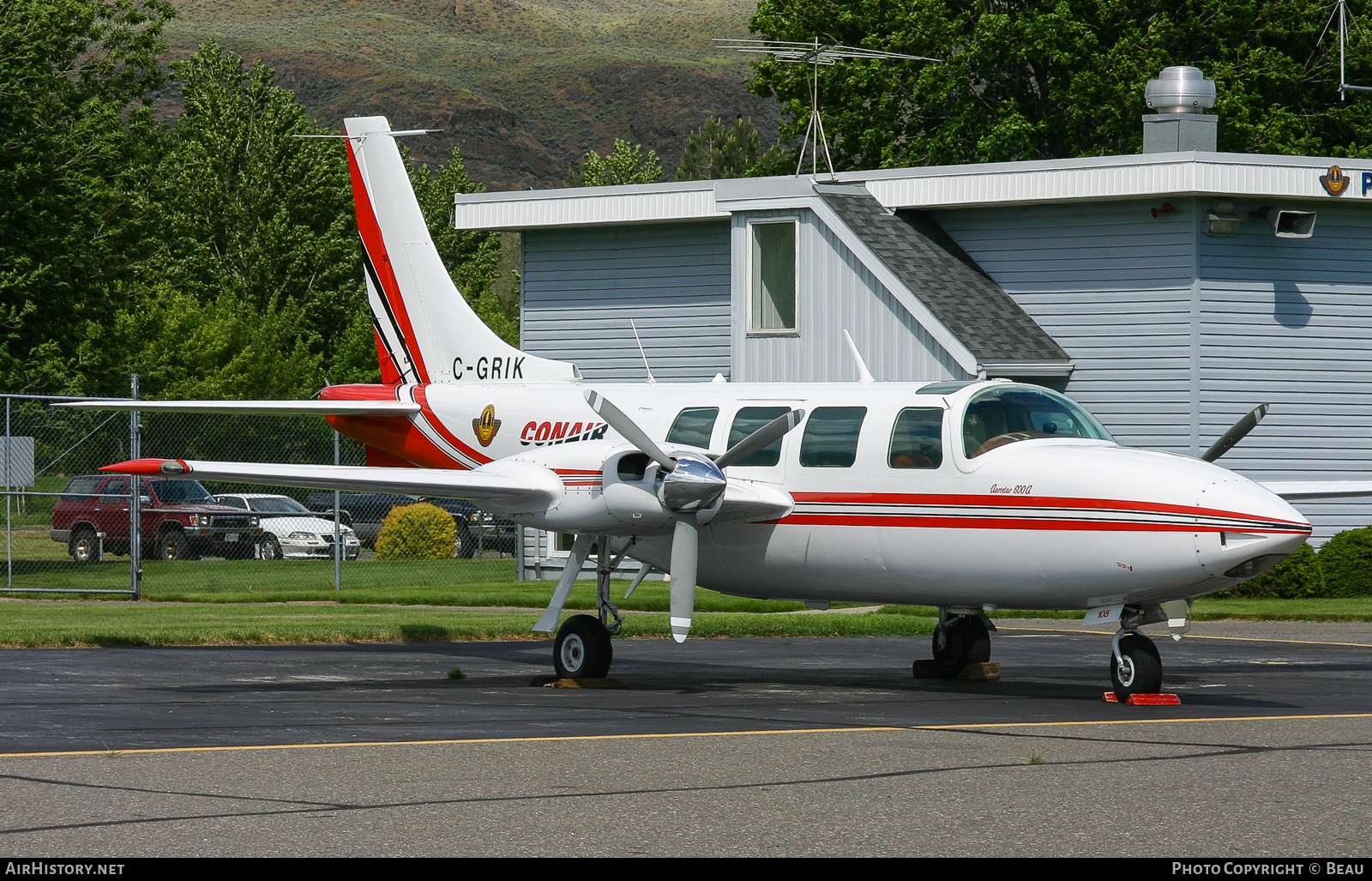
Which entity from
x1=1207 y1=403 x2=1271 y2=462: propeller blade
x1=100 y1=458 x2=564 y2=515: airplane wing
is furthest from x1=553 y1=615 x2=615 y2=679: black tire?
x1=1207 y1=403 x2=1271 y2=462: propeller blade

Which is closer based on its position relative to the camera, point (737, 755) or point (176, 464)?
point (737, 755)

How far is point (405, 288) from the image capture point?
21344mm

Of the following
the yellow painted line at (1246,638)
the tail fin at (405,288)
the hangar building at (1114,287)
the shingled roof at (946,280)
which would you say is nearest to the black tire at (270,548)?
the hangar building at (1114,287)

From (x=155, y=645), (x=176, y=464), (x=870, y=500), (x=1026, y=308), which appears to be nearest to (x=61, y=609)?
(x=155, y=645)

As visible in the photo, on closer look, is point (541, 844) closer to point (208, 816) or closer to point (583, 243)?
point (208, 816)

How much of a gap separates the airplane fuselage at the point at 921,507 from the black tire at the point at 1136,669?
1.52ft

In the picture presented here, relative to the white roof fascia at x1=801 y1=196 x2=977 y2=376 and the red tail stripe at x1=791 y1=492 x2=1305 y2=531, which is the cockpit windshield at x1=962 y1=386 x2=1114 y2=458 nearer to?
the red tail stripe at x1=791 y1=492 x2=1305 y2=531

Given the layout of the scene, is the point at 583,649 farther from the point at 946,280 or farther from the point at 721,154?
the point at 721,154

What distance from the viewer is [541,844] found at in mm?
8391

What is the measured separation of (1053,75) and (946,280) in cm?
2129

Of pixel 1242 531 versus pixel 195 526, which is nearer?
pixel 1242 531

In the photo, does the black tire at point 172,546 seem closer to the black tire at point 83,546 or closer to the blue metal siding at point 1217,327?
the black tire at point 83,546

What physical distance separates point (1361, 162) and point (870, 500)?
17.1 meters

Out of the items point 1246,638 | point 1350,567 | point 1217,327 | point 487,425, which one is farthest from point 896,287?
point 487,425
